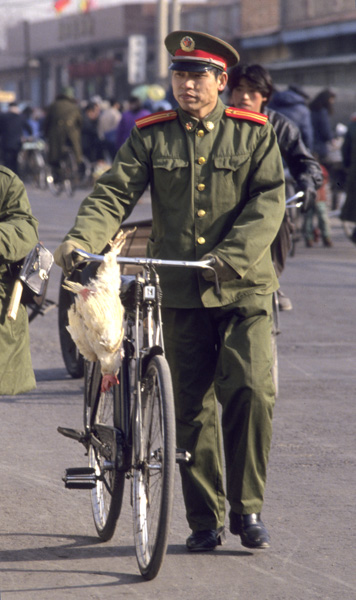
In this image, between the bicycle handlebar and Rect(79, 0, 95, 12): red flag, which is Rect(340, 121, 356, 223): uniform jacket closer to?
the bicycle handlebar

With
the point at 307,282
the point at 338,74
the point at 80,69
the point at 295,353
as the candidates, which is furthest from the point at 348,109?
the point at 80,69

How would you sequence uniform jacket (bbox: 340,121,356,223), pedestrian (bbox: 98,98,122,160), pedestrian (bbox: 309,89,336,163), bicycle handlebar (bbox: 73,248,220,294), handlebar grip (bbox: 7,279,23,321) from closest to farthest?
bicycle handlebar (bbox: 73,248,220,294) < handlebar grip (bbox: 7,279,23,321) < uniform jacket (bbox: 340,121,356,223) < pedestrian (bbox: 309,89,336,163) < pedestrian (bbox: 98,98,122,160)

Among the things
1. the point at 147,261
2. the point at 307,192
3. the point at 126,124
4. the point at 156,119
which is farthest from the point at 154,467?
the point at 126,124

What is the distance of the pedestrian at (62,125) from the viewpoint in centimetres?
2422

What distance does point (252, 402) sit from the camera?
172 inches

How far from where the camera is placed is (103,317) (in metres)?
4.13

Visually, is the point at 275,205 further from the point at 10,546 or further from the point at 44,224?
the point at 44,224

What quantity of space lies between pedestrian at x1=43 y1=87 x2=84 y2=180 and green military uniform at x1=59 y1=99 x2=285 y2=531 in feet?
65.6

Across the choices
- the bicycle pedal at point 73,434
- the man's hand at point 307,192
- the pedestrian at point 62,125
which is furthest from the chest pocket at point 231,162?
the pedestrian at point 62,125

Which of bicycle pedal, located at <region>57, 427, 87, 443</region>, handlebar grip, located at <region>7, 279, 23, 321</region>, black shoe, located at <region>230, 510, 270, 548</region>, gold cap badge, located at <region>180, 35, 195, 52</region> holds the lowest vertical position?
black shoe, located at <region>230, 510, 270, 548</region>

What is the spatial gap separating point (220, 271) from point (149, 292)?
278 millimetres

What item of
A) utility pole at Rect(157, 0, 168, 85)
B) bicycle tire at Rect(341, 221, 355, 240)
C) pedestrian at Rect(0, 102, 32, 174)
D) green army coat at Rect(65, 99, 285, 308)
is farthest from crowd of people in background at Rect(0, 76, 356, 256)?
green army coat at Rect(65, 99, 285, 308)

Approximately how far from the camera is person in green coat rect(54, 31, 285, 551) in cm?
441

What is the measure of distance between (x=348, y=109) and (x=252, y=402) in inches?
1080
